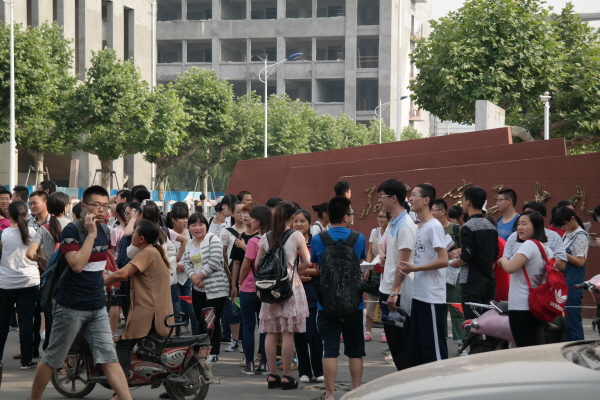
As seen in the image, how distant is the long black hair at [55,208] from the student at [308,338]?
2.25 meters

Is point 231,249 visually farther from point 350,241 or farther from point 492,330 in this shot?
point 492,330

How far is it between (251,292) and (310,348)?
96cm

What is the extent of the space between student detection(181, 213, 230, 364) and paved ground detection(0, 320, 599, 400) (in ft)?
1.17

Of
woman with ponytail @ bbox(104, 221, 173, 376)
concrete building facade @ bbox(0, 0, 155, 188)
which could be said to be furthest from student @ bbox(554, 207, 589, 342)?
concrete building facade @ bbox(0, 0, 155, 188)

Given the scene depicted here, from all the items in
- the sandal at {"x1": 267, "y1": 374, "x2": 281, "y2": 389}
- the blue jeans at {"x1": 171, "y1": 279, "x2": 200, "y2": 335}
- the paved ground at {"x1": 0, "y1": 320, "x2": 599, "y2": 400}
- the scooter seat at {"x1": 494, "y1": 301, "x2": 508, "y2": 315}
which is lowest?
the paved ground at {"x1": 0, "y1": 320, "x2": 599, "y2": 400}

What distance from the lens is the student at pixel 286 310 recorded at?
739 centimetres

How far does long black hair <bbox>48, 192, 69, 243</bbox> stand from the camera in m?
7.47

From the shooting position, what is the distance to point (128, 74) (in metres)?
34.5

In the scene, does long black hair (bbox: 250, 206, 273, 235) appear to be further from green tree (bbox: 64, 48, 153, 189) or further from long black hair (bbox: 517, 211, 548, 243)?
green tree (bbox: 64, 48, 153, 189)

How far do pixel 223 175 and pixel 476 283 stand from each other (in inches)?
1967

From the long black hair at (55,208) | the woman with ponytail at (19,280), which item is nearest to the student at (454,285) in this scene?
the long black hair at (55,208)

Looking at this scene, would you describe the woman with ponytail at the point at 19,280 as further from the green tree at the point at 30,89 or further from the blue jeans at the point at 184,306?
the green tree at the point at 30,89

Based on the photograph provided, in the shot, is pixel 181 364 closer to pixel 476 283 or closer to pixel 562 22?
pixel 476 283

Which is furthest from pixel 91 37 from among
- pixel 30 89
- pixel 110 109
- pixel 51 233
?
pixel 51 233
